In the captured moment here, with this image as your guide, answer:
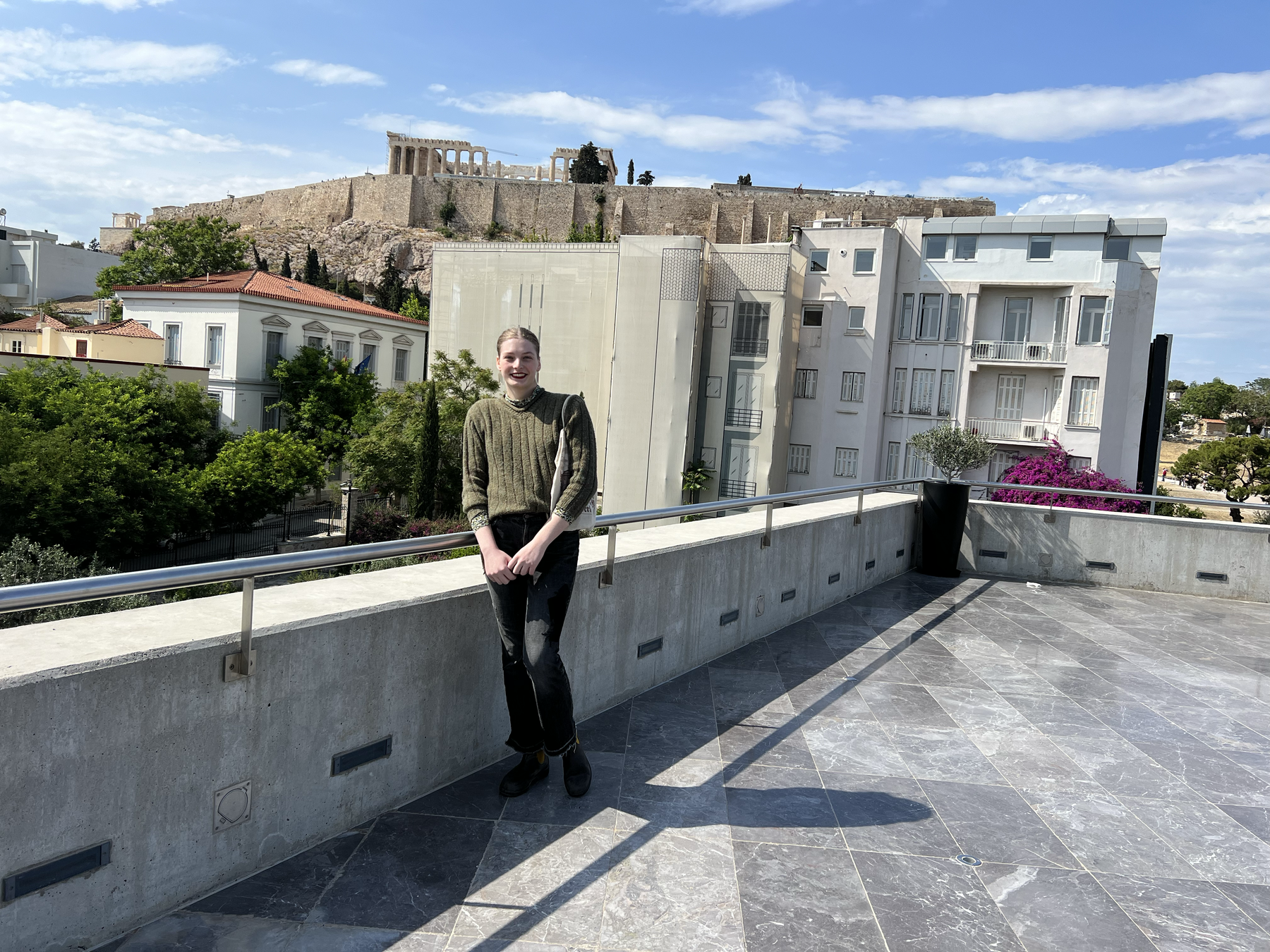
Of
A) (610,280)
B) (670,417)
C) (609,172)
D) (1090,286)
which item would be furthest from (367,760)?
(609,172)

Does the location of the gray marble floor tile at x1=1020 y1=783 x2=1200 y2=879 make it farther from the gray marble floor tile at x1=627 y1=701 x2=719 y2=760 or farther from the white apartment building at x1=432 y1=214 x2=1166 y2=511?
the white apartment building at x1=432 y1=214 x2=1166 y2=511

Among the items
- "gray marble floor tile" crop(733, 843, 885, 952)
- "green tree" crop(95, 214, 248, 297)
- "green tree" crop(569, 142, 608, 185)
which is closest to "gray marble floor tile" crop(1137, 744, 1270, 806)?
"gray marble floor tile" crop(733, 843, 885, 952)

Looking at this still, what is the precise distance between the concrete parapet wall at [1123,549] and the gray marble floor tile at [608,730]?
20.1 ft

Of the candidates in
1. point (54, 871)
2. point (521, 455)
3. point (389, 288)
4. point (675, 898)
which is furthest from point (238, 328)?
point (675, 898)

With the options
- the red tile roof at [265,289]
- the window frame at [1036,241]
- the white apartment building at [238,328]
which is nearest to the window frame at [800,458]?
the window frame at [1036,241]

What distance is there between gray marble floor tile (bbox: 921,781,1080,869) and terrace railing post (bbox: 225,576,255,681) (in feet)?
8.71

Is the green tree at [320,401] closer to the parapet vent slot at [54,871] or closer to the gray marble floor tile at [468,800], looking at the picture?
the gray marble floor tile at [468,800]

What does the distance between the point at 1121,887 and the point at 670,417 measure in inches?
1275

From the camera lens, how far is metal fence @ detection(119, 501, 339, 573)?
32.5 meters

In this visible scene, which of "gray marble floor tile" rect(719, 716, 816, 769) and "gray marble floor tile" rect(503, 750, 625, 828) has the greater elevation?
"gray marble floor tile" rect(719, 716, 816, 769)

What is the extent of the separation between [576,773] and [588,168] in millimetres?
92940

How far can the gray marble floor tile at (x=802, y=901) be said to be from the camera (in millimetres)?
2602

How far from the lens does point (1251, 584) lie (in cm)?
866

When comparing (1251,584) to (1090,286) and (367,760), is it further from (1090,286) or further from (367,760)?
(1090,286)
